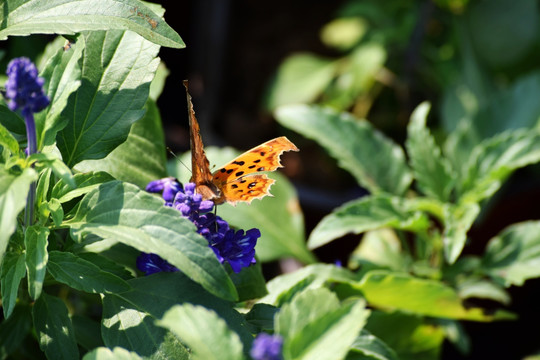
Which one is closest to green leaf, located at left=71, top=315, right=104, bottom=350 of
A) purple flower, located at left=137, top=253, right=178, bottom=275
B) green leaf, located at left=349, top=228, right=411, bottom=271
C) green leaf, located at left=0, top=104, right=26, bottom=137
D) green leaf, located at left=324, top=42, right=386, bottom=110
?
purple flower, located at left=137, top=253, right=178, bottom=275

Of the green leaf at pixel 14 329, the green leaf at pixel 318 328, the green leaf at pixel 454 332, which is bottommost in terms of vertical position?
the green leaf at pixel 454 332

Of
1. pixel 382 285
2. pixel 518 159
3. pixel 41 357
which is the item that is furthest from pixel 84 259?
pixel 518 159

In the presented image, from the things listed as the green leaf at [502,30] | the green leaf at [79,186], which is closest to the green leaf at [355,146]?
the green leaf at [79,186]

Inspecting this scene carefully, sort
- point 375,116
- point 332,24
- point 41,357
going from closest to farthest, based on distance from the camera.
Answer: point 41,357 < point 375,116 < point 332,24

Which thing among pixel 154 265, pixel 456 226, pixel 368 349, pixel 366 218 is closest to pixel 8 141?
pixel 154 265

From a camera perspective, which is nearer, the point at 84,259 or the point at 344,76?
the point at 84,259

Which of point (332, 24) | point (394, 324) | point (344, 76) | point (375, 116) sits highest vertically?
point (332, 24)

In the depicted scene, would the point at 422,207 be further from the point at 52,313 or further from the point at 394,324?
the point at 52,313

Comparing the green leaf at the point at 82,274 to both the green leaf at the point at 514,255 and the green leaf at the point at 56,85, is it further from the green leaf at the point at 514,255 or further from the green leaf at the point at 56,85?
the green leaf at the point at 514,255
